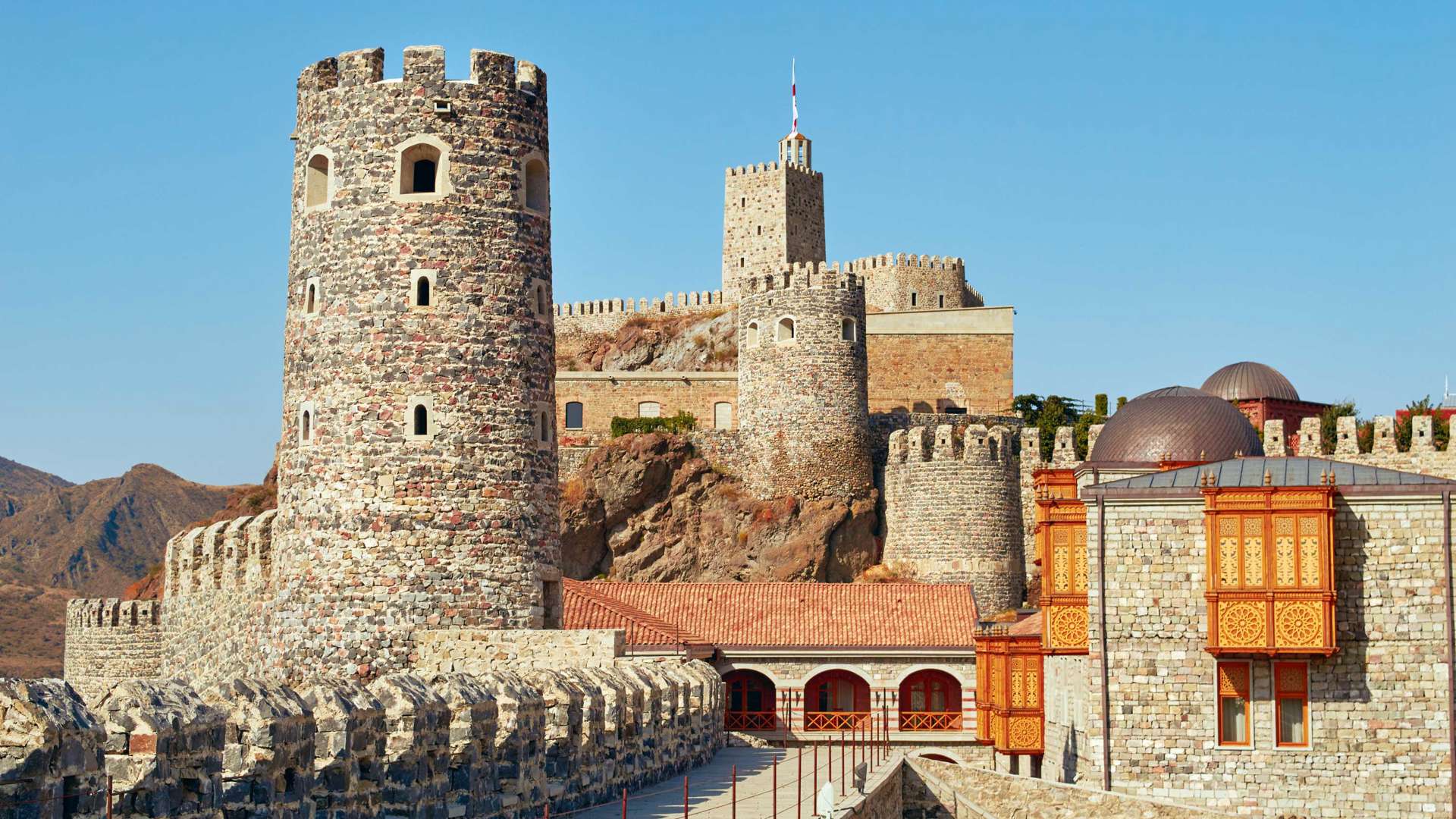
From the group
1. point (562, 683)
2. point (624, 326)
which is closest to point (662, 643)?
point (562, 683)

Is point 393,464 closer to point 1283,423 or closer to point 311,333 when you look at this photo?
point 311,333

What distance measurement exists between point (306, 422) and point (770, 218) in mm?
45628

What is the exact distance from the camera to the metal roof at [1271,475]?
958 inches

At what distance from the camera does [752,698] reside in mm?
35469

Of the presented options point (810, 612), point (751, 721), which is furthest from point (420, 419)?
point (810, 612)

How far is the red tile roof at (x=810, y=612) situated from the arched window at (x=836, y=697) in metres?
0.85

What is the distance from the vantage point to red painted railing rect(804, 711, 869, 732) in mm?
34469

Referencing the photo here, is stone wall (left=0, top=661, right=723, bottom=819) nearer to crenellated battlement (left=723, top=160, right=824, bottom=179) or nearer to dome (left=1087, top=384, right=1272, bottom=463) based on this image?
dome (left=1087, top=384, right=1272, bottom=463)

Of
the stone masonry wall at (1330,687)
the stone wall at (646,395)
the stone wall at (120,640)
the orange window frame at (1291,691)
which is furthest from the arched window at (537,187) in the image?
the stone wall at (646,395)

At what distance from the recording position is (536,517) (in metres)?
23.8

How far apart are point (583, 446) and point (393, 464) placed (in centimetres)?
2624

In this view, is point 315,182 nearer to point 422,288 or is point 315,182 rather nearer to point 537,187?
point 422,288

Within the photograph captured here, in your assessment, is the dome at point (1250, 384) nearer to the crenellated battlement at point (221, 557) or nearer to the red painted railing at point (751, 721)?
the red painted railing at point (751, 721)

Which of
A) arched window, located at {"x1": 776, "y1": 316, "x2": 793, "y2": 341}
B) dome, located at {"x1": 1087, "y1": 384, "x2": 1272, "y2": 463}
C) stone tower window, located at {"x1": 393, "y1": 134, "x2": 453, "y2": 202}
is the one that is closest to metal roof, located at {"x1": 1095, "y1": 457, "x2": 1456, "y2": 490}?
dome, located at {"x1": 1087, "y1": 384, "x2": 1272, "y2": 463}
